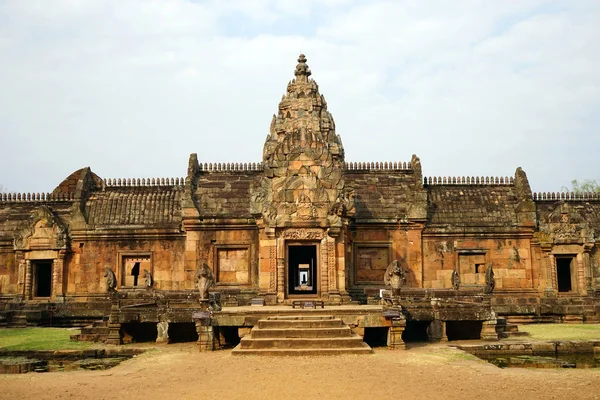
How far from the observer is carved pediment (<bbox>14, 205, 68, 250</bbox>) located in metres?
27.2

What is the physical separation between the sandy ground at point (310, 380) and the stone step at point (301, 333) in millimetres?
1231

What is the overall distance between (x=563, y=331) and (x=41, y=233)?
66.4 feet

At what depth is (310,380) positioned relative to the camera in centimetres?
1206

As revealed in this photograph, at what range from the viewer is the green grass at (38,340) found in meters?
17.6

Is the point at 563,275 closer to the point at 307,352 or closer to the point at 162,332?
the point at 307,352

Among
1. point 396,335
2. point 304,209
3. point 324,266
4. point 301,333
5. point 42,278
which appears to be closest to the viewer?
point 301,333

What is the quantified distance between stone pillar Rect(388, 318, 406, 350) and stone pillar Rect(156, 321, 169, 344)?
647 cm

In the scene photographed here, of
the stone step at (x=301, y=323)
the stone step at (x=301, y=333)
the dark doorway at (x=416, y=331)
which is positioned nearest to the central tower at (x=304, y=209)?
the dark doorway at (x=416, y=331)

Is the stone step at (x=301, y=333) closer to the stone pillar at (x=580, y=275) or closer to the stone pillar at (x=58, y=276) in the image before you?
the stone pillar at (x=58, y=276)

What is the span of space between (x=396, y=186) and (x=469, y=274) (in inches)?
184

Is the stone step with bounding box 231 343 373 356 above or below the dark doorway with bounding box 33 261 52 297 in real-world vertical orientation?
below

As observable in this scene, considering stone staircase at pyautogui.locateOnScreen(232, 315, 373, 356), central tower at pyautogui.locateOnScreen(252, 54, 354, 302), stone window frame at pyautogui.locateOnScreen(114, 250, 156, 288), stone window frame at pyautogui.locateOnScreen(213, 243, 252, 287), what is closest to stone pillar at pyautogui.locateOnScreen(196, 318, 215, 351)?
stone staircase at pyautogui.locateOnScreen(232, 315, 373, 356)

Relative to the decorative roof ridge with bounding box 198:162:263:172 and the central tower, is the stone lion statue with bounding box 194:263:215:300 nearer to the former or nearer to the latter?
the central tower

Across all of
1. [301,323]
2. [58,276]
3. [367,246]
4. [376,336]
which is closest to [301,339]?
[301,323]
